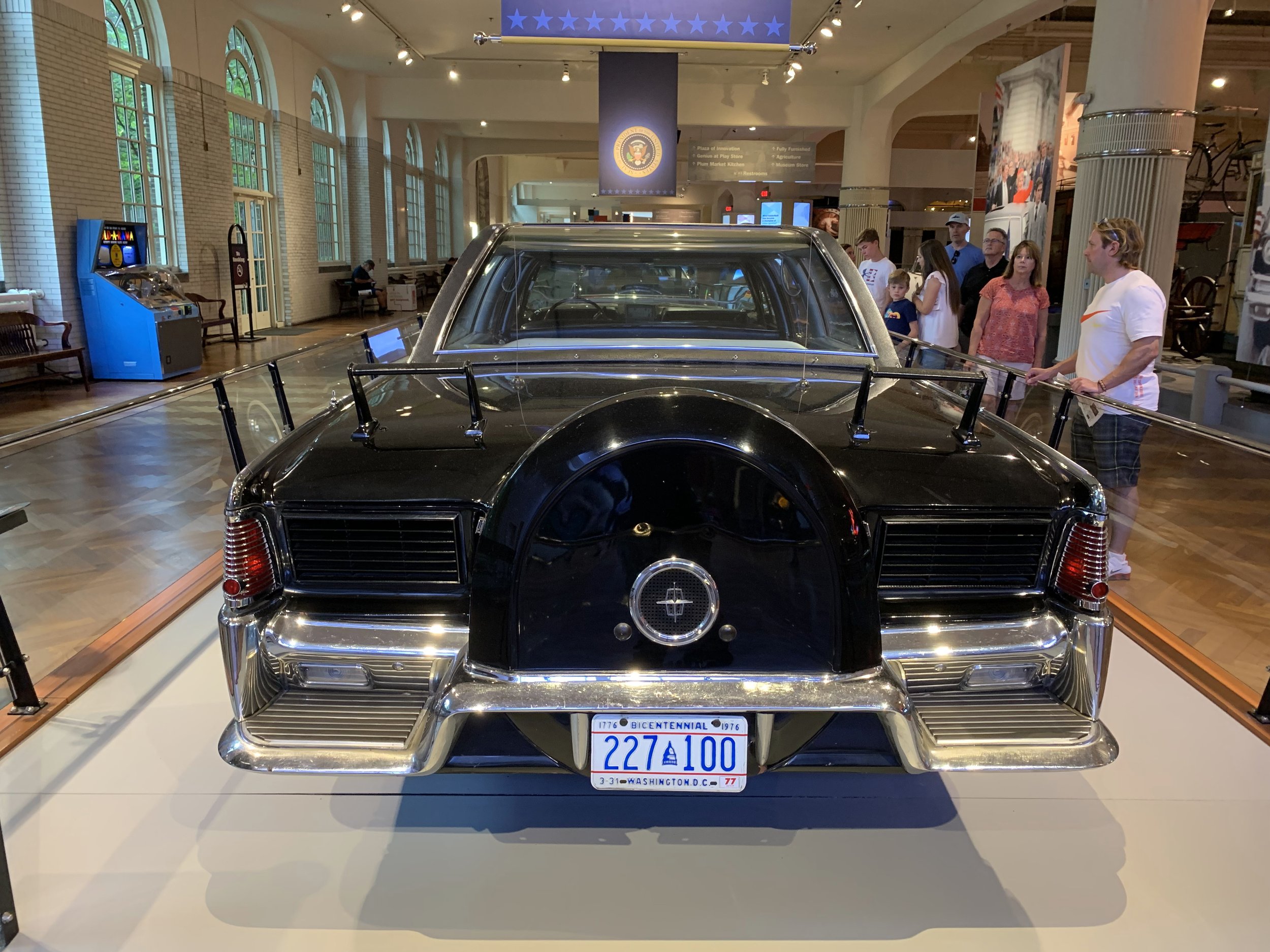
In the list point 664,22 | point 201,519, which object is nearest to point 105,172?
point 664,22

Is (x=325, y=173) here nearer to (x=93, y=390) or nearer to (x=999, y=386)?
(x=93, y=390)

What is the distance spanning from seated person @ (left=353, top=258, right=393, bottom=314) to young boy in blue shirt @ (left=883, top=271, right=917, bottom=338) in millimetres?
15752

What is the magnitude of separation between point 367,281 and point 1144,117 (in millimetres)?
16442

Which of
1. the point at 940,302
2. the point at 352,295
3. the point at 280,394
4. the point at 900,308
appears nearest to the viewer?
the point at 280,394

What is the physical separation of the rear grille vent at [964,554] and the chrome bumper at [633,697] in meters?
0.10

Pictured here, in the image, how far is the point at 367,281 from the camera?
2080 centimetres

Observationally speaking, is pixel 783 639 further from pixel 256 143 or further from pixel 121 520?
pixel 256 143

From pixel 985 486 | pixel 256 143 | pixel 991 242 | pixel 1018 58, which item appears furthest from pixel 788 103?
pixel 985 486

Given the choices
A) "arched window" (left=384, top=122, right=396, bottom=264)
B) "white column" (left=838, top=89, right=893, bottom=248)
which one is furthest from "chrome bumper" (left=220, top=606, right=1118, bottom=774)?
"arched window" (left=384, top=122, right=396, bottom=264)

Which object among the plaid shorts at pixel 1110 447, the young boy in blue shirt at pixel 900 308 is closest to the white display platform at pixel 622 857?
the plaid shorts at pixel 1110 447

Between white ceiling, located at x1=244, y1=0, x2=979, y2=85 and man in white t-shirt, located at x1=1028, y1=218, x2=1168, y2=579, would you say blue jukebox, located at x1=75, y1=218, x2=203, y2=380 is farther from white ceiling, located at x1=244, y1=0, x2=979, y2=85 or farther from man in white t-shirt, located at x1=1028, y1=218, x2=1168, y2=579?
man in white t-shirt, located at x1=1028, y1=218, x2=1168, y2=579

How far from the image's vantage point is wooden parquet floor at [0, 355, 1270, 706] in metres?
3.62

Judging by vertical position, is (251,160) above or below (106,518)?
above

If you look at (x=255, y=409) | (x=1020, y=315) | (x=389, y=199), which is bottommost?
(x=255, y=409)
